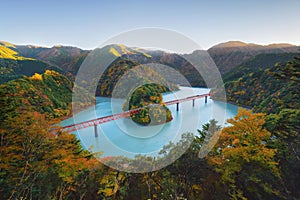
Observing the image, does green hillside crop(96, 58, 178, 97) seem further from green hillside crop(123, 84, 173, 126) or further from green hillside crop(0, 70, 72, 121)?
green hillside crop(123, 84, 173, 126)

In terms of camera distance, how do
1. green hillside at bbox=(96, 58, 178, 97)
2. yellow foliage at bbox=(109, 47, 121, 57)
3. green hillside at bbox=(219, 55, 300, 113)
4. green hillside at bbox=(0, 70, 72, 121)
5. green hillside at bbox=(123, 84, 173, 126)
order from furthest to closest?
1. yellow foliage at bbox=(109, 47, 121, 57)
2. green hillside at bbox=(96, 58, 178, 97)
3. green hillside at bbox=(0, 70, 72, 121)
4. green hillside at bbox=(219, 55, 300, 113)
5. green hillside at bbox=(123, 84, 173, 126)

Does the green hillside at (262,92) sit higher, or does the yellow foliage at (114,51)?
the yellow foliage at (114,51)

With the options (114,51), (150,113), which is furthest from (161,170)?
(114,51)

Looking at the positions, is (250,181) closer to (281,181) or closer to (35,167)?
(281,181)

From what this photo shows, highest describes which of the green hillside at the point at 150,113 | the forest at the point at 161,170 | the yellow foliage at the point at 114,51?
the yellow foliage at the point at 114,51

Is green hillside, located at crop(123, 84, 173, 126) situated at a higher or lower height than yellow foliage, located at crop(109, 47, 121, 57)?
lower

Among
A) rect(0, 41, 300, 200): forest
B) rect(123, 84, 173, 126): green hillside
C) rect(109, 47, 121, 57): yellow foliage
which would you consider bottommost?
rect(123, 84, 173, 126): green hillside

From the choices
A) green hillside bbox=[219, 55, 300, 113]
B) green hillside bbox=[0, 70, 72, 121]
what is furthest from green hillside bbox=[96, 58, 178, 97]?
green hillside bbox=[219, 55, 300, 113]

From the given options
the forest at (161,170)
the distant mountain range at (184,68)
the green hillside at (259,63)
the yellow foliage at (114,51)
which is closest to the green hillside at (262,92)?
the distant mountain range at (184,68)

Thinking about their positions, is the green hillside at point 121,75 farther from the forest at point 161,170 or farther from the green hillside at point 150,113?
the forest at point 161,170

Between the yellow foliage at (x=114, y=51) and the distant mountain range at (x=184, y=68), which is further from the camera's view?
the yellow foliage at (x=114, y=51)

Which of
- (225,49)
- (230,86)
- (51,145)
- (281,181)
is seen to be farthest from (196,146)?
(225,49)
